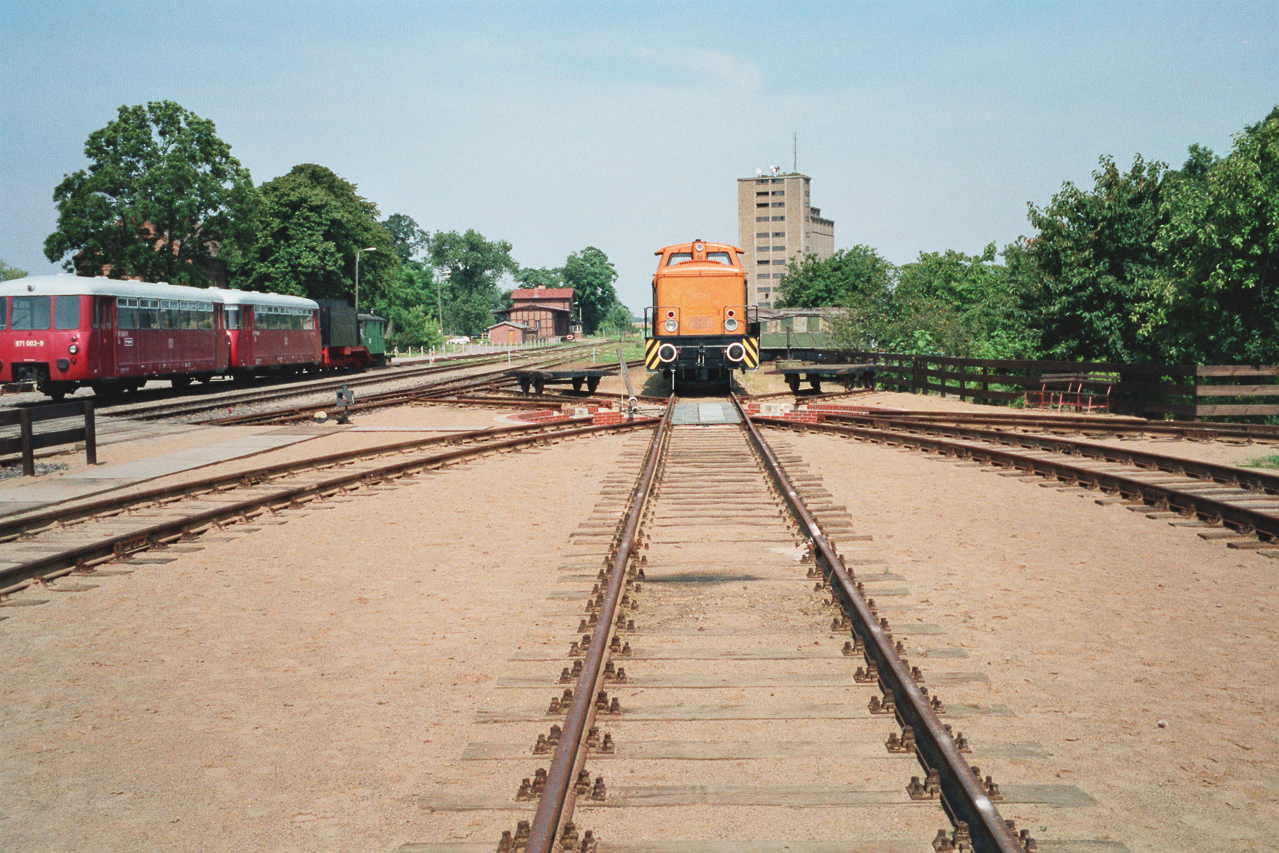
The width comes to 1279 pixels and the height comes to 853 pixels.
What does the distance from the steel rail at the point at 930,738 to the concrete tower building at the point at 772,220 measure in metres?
170

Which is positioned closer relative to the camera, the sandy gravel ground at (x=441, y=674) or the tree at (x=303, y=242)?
the sandy gravel ground at (x=441, y=674)

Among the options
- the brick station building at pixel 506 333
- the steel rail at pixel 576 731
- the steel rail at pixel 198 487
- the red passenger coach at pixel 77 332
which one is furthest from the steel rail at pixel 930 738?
the brick station building at pixel 506 333

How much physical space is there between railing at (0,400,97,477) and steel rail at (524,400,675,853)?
10435 millimetres

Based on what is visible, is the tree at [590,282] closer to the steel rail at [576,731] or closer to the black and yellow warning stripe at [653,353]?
the black and yellow warning stripe at [653,353]

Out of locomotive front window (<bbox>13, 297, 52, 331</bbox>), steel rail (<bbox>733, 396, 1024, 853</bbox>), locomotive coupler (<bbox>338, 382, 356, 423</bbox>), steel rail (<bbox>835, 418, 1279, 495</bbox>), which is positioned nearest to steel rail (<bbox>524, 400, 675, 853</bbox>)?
steel rail (<bbox>733, 396, 1024, 853</bbox>)

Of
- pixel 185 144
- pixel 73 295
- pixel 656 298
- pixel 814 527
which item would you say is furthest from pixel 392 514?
pixel 185 144

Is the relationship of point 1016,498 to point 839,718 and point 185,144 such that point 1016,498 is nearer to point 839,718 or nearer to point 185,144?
point 839,718

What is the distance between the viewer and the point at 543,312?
496ft

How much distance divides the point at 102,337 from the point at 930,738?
27974 mm

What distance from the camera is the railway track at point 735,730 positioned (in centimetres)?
375

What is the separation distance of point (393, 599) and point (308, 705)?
2.22m

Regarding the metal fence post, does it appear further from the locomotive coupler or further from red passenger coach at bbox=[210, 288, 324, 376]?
red passenger coach at bbox=[210, 288, 324, 376]

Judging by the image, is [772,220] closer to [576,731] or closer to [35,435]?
[35,435]

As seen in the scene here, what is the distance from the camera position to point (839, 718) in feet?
15.8
